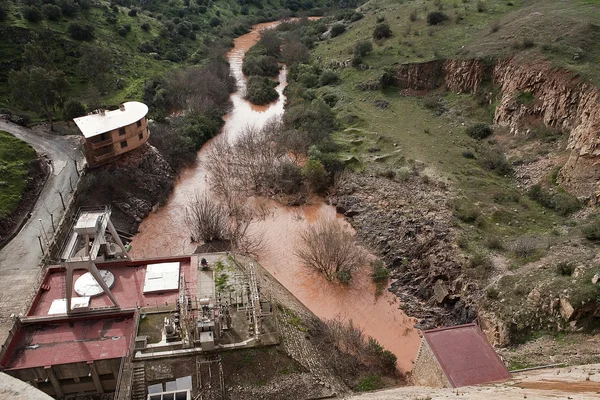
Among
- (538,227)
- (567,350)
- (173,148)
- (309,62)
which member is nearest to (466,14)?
(309,62)

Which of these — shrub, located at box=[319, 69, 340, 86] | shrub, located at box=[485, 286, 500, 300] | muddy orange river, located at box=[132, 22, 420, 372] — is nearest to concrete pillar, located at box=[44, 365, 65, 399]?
muddy orange river, located at box=[132, 22, 420, 372]

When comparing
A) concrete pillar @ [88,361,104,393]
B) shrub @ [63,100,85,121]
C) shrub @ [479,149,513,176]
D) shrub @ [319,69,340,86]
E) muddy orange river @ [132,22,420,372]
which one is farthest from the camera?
shrub @ [319,69,340,86]

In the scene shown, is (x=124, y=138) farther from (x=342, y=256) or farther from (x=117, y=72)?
(x=117, y=72)

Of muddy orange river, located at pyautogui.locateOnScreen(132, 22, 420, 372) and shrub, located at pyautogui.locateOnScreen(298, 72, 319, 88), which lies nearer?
muddy orange river, located at pyautogui.locateOnScreen(132, 22, 420, 372)

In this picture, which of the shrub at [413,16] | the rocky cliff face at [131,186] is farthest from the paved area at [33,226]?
the shrub at [413,16]

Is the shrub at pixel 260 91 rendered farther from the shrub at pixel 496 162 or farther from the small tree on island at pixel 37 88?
the shrub at pixel 496 162

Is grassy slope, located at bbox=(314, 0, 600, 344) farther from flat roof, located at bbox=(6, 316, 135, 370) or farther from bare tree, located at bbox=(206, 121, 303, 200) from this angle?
flat roof, located at bbox=(6, 316, 135, 370)

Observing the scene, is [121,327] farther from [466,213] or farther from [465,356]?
[466,213]
